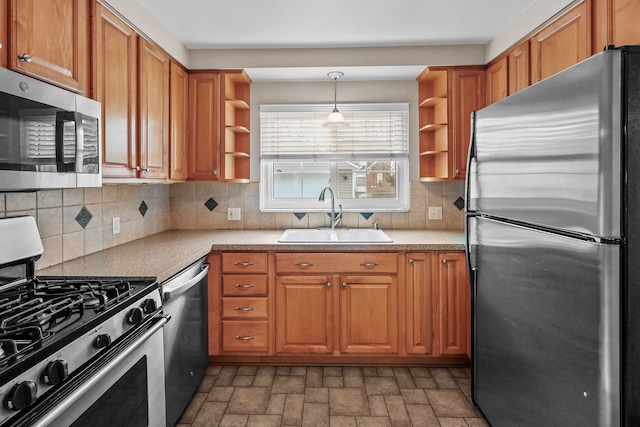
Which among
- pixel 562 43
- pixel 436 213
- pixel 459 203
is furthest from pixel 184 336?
pixel 562 43

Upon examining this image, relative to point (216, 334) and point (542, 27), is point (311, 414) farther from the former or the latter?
point (542, 27)

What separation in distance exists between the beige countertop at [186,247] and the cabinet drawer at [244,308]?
337 mm

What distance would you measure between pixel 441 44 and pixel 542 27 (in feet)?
2.61

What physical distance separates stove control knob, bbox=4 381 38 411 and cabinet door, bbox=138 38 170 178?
4.90 ft

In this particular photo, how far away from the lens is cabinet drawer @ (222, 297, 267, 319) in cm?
Answer: 275

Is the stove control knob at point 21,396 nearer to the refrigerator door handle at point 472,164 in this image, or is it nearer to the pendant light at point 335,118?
the refrigerator door handle at point 472,164

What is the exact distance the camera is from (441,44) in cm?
295

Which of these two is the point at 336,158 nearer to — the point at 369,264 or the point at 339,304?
the point at 369,264

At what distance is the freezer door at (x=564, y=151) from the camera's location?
117 centimetres

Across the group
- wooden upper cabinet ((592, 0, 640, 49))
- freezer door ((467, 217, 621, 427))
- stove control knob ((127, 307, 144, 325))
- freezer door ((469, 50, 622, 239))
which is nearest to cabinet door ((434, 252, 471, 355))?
freezer door ((467, 217, 621, 427))

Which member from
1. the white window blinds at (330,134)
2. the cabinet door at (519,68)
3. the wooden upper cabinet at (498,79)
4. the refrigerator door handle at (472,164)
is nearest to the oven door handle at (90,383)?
the refrigerator door handle at (472,164)

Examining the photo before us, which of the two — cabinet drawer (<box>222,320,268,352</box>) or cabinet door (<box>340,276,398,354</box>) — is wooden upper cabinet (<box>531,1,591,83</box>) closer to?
cabinet door (<box>340,276,398,354</box>)

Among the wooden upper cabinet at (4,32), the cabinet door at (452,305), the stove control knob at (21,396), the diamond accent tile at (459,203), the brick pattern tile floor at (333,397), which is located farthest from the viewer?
the diamond accent tile at (459,203)

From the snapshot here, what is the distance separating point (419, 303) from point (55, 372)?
212 cm
